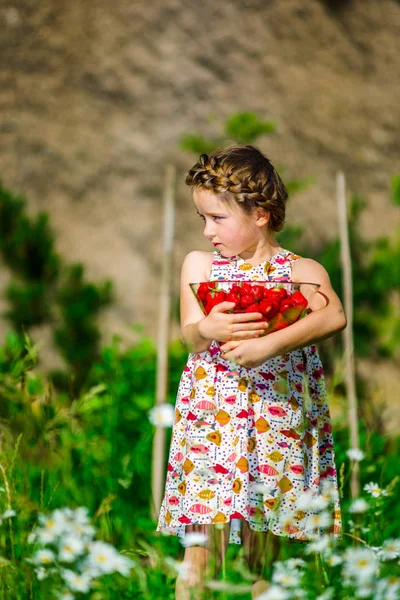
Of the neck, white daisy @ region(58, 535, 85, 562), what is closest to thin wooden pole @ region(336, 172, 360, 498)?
the neck

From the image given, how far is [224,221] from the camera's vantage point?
5.59 ft

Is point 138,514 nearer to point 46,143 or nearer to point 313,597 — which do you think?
point 313,597

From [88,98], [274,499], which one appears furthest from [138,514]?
[88,98]

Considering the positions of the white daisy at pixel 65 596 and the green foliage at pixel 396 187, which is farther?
the green foliage at pixel 396 187

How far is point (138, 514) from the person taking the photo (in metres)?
2.66

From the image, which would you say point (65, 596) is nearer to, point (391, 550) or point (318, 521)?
point (318, 521)

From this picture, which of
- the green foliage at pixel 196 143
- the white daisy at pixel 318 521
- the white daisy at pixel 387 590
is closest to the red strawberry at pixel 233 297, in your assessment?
the white daisy at pixel 318 521

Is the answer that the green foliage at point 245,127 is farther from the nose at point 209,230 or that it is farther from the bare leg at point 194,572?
the bare leg at point 194,572

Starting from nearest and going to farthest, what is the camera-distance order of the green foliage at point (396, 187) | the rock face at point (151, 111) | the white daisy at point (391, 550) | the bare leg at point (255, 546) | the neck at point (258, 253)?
the white daisy at point (391, 550)
the bare leg at point (255, 546)
the neck at point (258, 253)
the green foliage at point (396, 187)
the rock face at point (151, 111)

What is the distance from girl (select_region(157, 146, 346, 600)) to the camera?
161 cm

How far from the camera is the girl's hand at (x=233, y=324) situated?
1558 millimetres

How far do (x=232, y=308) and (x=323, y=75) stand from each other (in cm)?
403

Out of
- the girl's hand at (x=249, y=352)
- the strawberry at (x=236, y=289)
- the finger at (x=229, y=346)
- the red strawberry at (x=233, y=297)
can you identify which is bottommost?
the girl's hand at (x=249, y=352)

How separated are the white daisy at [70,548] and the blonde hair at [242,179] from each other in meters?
0.83
